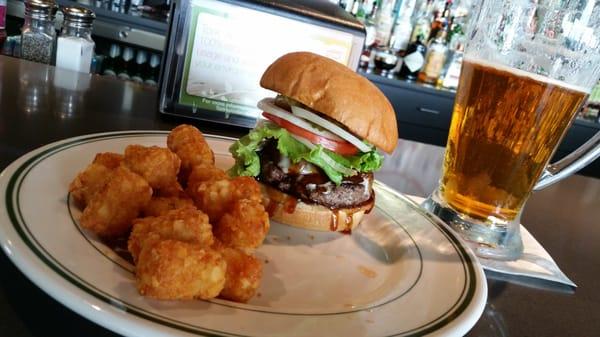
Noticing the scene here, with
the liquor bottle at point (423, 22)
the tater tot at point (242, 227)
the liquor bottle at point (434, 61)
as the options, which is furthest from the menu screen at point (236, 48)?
the liquor bottle at point (423, 22)

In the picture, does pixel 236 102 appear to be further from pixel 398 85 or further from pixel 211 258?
pixel 398 85

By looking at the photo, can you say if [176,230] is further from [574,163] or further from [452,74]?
[452,74]

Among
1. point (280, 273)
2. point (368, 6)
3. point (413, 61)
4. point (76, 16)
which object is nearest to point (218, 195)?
point (280, 273)

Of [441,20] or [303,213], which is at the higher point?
[441,20]

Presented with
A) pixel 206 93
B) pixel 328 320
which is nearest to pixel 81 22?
pixel 206 93

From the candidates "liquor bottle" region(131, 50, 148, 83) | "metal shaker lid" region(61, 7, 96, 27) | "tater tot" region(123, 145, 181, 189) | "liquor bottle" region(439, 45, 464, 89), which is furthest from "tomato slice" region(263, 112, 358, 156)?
"liquor bottle" region(439, 45, 464, 89)
